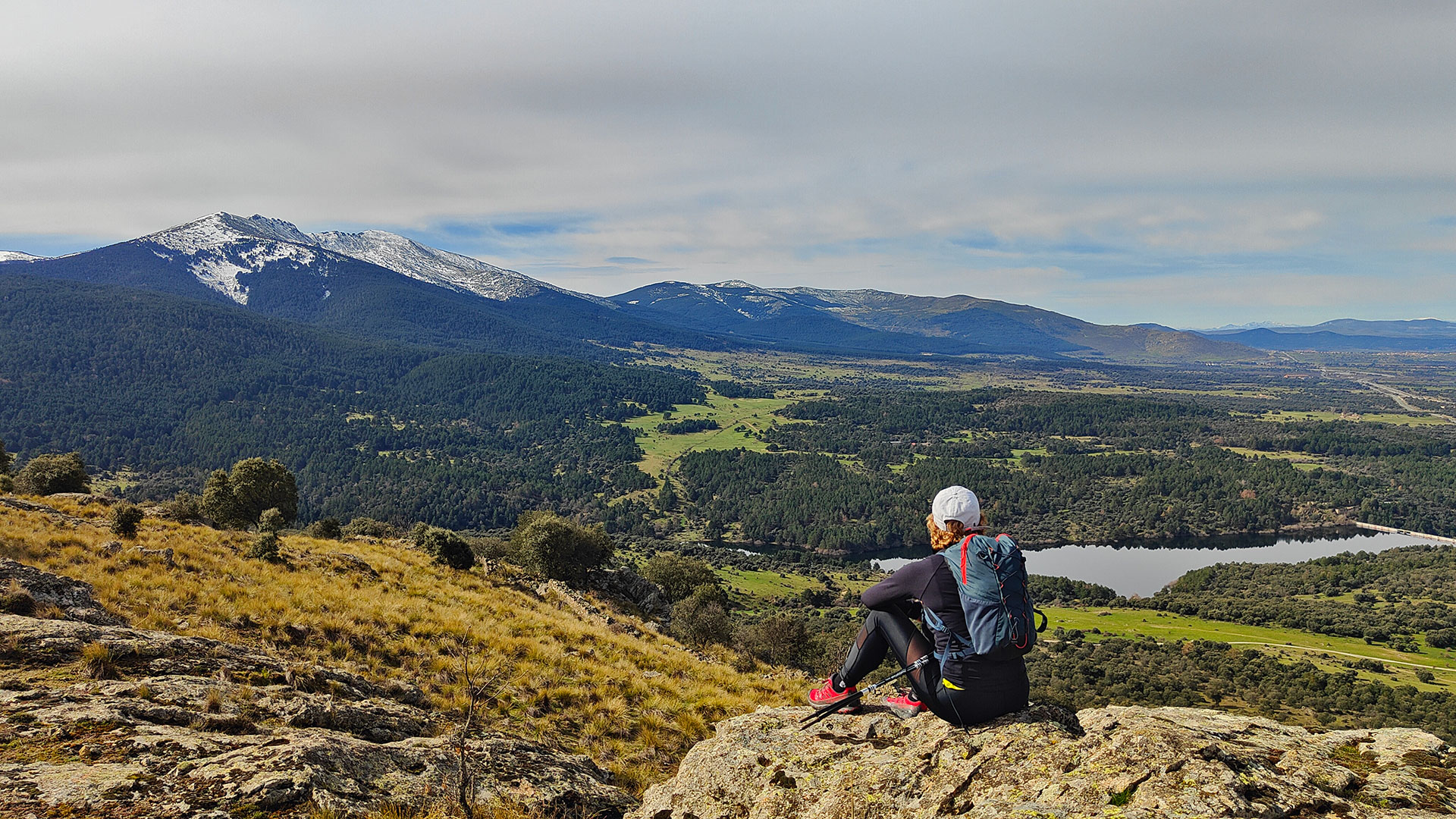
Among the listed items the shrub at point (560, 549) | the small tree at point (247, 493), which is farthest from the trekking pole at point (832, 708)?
the small tree at point (247, 493)

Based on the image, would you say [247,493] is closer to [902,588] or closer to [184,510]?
[184,510]

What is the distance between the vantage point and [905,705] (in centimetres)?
746

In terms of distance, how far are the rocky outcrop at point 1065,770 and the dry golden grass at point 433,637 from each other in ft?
10.9

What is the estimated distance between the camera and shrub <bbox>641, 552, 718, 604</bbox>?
156 feet

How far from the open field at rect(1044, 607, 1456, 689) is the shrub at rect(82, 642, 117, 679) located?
348ft

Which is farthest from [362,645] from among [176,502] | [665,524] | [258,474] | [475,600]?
[665,524]

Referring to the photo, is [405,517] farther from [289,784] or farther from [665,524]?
[289,784]

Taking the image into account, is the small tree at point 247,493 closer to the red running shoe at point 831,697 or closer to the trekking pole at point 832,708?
the red running shoe at point 831,697

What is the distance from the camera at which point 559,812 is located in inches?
265

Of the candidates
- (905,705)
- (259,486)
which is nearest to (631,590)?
(259,486)

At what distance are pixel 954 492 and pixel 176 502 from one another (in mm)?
42870

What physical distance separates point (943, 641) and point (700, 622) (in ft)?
96.1

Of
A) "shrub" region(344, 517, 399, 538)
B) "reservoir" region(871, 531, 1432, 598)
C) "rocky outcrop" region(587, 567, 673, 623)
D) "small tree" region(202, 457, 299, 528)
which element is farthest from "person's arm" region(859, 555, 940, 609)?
"reservoir" region(871, 531, 1432, 598)

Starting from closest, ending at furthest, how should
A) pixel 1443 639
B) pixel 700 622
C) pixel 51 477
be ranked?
pixel 51 477, pixel 700 622, pixel 1443 639
